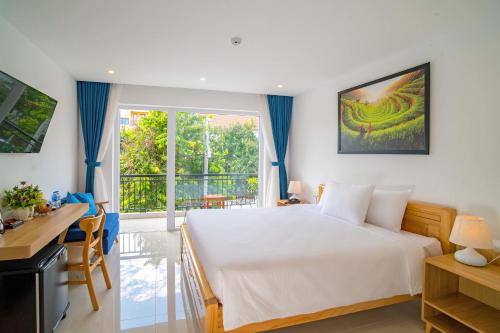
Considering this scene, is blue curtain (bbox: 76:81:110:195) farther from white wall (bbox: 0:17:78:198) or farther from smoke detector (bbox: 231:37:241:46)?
smoke detector (bbox: 231:37:241:46)

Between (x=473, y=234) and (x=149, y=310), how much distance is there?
8.86ft

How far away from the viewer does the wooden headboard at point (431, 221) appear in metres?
2.46

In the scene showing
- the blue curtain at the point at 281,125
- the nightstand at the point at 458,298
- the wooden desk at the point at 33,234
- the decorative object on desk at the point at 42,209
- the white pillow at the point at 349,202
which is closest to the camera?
the wooden desk at the point at 33,234

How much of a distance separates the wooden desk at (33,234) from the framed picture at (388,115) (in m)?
3.37

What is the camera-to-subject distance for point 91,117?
14.6ft

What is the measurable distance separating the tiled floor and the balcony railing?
1617 mm

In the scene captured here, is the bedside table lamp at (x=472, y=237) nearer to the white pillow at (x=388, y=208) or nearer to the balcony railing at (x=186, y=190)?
the white pillow at (x=388, y=208)

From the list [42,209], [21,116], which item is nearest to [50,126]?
[21,116]

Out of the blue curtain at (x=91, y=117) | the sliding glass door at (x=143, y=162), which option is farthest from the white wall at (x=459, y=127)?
the blue curtain at (x=91, y=117)

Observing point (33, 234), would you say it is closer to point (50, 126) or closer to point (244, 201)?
point (50, 126)

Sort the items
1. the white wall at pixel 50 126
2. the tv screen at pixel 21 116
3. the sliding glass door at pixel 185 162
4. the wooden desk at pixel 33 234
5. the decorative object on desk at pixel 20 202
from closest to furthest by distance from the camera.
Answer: the wooden desk at pixel 33 234 → the tv screen at pixel 21 116 → the decorative object on desk at pixel 20 202 → the white wall at pixel 50 126 → the sliding glass door at pixel 185 162

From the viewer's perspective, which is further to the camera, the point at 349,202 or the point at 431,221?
the point at 349,202

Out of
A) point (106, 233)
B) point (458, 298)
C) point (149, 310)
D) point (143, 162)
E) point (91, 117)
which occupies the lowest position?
point (149, 310)

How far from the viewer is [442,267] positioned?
206 centimetres
